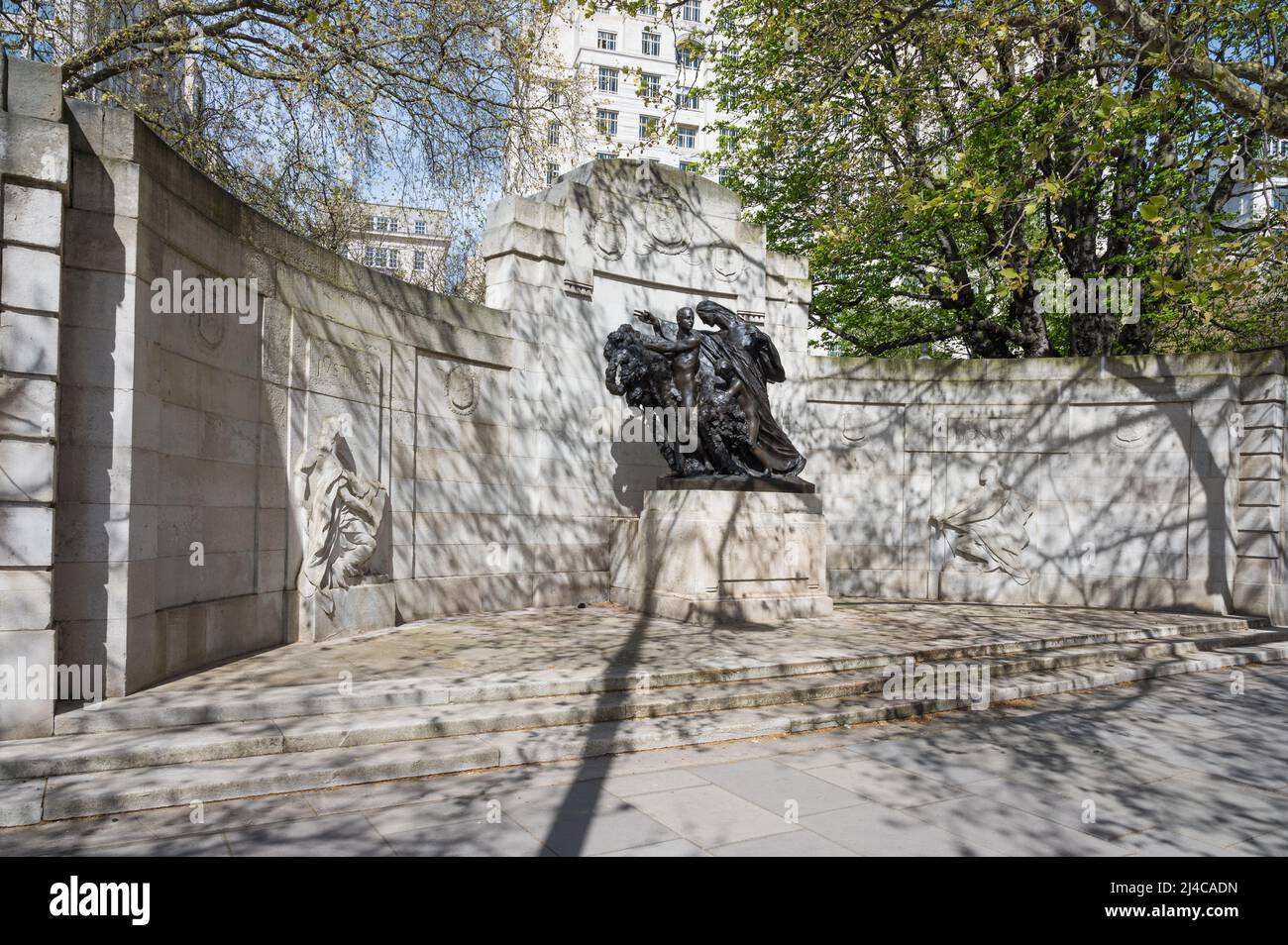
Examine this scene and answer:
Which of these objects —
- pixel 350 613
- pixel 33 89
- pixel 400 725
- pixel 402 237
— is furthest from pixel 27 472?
pixel 402 237

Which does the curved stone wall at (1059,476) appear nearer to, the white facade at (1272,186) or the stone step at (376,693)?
the white facade at (1272,186)

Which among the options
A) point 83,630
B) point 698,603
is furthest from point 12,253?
point 698,603

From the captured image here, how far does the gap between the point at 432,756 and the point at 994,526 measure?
37.6 ft

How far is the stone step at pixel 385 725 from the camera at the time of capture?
530 cm

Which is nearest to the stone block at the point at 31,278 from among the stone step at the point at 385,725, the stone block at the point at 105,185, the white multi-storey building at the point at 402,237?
the stone block at the point at 105,185

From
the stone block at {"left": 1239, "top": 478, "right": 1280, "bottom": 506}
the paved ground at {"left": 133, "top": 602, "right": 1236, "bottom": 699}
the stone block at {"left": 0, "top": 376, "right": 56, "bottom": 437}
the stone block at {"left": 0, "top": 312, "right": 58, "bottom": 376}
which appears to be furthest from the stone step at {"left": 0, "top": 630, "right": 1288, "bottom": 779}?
the stone block at {"left": 1239, "top": 478, "right": 1280, "bottom": 506}

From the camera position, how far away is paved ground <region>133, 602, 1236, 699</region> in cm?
759

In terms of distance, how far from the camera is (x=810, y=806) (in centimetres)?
524

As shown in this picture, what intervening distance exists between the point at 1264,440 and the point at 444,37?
1366 cm

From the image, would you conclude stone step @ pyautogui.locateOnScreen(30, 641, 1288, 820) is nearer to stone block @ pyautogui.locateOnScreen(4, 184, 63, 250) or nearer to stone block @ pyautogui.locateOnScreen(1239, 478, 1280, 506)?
stone block @ pyautogui.locateOnScreen(4, 184, 63, 250)

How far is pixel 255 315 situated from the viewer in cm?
874

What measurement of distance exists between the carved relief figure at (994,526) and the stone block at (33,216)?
12886mm

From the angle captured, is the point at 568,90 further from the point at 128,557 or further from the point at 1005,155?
the point at 128,557

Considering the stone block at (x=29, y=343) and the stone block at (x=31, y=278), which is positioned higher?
the stone block at (x=31, y=278)
